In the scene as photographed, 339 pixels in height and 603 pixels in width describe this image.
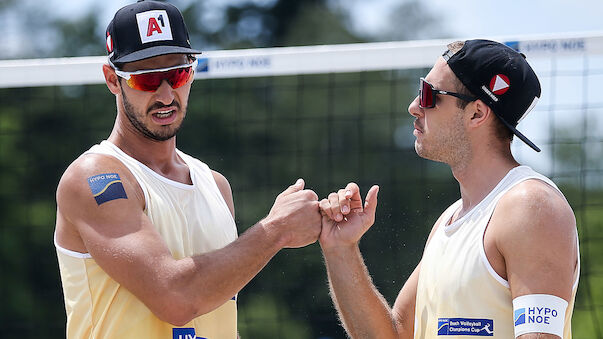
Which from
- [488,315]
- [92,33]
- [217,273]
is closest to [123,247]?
[217,273]

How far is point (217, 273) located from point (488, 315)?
3.68ft

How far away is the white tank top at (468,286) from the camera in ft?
12.3

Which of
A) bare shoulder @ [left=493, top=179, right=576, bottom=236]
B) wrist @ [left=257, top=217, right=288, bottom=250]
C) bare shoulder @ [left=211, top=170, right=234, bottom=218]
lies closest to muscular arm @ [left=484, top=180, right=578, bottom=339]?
bare shoulder @ [left=493, top=179, right=576, bottom=236]

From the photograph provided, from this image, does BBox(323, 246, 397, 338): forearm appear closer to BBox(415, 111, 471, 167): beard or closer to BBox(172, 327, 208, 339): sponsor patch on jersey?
BBox(415, 111, 471, 167): beard

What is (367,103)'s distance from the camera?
25406 mm

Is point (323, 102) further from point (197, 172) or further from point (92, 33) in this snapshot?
point (197, 172)

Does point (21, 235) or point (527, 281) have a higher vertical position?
point (527, 281)

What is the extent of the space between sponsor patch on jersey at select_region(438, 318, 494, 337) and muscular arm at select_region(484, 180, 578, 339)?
0.20 metres

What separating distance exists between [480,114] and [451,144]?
7.4 inches

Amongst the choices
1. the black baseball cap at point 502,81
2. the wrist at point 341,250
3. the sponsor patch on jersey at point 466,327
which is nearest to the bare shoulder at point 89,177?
the wrist at point 341,250

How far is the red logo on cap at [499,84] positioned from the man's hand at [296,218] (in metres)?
1.00

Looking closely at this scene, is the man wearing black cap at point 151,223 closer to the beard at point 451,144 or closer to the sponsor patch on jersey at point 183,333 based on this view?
the sponsor patch on jersey at point 183,333

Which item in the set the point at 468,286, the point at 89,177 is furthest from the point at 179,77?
the point at 468,286

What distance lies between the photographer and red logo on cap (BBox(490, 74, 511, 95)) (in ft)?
13.2
